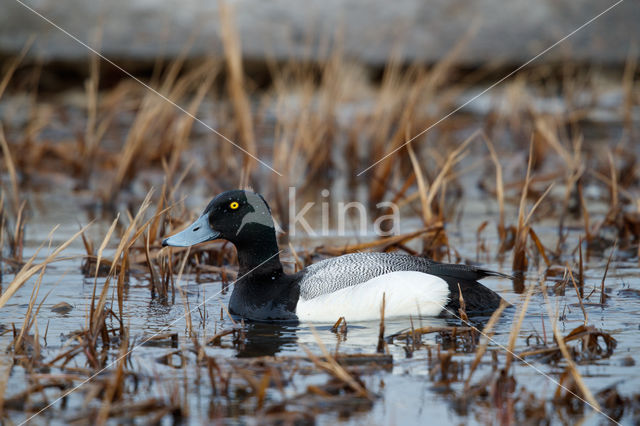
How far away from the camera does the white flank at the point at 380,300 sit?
542 centimetres

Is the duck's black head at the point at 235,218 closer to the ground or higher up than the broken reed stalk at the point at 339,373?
higher up

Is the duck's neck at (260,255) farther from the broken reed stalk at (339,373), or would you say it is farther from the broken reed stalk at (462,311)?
the broken reed stalk at (339,373)

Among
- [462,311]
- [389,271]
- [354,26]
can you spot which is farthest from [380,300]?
[354,26]

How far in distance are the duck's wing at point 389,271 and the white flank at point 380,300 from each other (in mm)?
67

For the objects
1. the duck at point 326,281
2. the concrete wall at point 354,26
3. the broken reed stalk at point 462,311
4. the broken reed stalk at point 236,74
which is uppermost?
the concrete wall at point 354,26

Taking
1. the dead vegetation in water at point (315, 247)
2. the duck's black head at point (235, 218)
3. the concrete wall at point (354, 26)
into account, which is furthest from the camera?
the concrete wall at point (354, 26)

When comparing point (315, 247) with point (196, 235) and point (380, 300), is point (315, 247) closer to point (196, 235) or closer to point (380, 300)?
point (196, 235)

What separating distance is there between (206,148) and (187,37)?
3761 mm

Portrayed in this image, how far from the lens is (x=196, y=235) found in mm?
5816

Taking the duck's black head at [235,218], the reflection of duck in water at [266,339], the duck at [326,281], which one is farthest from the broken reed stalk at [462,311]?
the duck's black head at [235,218]

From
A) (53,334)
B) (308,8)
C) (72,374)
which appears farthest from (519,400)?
(308,8)

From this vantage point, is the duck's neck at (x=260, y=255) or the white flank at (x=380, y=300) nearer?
the white flank at (x=380, y=300)

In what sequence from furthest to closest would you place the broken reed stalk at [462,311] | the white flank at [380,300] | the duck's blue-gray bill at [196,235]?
the duck's blue-gray bill at [196,235], the white flank at [380,300], the broken reed stalk at [462,311]

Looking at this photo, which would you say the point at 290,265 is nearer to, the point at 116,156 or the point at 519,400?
the point at 519,400
